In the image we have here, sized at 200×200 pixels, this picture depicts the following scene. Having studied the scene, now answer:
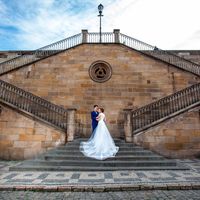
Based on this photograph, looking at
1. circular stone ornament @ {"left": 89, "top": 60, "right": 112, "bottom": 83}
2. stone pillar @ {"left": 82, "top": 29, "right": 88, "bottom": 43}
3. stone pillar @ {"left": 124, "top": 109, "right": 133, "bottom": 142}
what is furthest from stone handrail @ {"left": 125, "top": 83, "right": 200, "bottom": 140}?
stone pillar @ {"left": 82, "top": 29, "right": 88, "bottom": 43}

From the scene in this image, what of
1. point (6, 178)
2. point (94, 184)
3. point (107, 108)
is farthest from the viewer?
point (107, 108)

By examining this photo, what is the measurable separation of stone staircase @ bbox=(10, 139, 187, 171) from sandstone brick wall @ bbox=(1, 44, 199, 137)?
16.8 ft

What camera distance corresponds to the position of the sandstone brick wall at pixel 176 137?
9992 millimetres

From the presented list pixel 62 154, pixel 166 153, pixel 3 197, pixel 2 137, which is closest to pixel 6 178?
pixel 3 197

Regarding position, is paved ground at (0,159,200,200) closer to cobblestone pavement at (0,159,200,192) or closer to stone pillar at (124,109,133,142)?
cobblestone pavement at (0,159,200,192)

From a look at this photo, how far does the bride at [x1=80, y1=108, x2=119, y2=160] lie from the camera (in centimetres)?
837

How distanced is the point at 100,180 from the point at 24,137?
5.43 meters

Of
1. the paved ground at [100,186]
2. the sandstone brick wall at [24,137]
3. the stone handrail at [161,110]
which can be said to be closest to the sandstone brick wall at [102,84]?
the stone handrail at [161,110]

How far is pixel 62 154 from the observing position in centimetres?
855

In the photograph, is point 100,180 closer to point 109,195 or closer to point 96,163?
point 109,195

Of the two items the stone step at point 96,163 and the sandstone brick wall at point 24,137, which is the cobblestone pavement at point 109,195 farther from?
the sandstone brick wall at point 24,137

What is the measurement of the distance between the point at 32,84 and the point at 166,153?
32.4ft

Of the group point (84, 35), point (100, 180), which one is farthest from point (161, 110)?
point (84, 35)

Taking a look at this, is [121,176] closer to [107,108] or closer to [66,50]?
[107,108]
